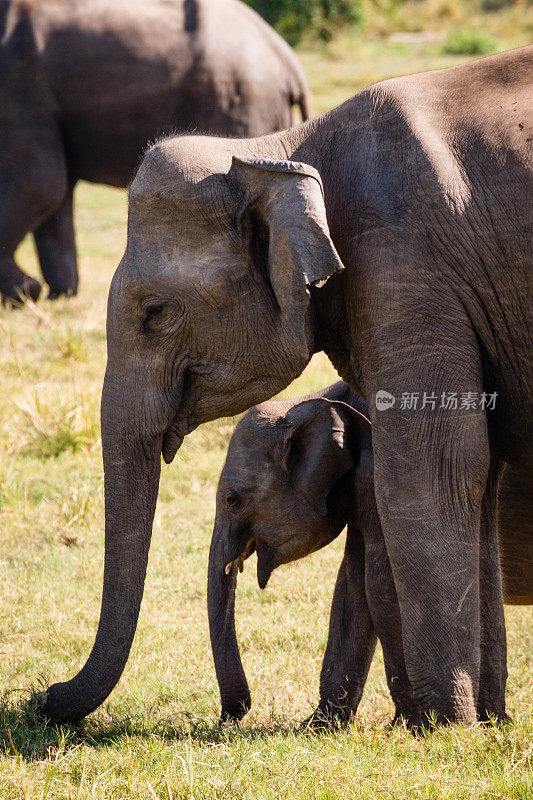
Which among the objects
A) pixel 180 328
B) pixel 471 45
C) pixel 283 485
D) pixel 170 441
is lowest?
pixel 283 485

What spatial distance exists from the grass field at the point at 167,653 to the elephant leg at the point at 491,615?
0.37 feet

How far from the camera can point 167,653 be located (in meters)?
4.97

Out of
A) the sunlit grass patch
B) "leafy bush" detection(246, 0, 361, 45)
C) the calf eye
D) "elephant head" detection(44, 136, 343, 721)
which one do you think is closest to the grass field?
the sunlit grass patch

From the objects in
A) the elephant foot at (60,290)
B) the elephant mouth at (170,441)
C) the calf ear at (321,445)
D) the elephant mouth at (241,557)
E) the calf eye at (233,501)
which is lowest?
the elephant mouth at (241,557)

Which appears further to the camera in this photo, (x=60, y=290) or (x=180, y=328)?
(x=60, y=290)

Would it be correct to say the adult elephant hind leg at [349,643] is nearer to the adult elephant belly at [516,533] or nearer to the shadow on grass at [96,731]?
the shadow on grass at [96,731]

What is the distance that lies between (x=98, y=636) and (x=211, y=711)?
0.82m

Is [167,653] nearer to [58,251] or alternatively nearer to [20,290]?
[20,290]

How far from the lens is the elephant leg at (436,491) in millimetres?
3400

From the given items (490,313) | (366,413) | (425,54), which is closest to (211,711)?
(366,413)

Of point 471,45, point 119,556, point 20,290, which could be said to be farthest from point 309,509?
point 471,45

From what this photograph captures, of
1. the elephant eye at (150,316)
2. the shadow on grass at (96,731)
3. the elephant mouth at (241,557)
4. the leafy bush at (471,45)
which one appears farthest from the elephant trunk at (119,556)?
the leafy bush at (471,45)

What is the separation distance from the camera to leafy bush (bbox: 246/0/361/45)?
77.7 feet

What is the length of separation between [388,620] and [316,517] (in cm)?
51
